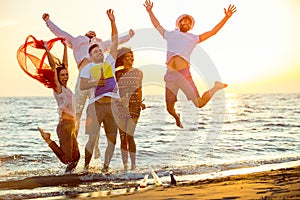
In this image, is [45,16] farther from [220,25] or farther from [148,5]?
[220,25]

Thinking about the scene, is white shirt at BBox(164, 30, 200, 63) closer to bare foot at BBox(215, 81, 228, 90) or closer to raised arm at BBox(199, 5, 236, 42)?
raised arm at BBox(199, 5, 236, 42)

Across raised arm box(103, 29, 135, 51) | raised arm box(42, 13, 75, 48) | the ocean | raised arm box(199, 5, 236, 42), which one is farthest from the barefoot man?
raised arm box(42, 13, 75, 48)

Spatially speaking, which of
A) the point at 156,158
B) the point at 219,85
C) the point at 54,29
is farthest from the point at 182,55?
the point at 156,158

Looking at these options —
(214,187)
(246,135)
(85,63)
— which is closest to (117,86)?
(85,63)

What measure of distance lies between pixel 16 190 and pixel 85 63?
2.70m

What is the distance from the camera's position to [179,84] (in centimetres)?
1007

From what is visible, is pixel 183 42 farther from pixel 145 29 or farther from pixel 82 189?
pixel 82 189

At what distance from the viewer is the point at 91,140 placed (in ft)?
34.1

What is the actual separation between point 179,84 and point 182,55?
0.52 metres

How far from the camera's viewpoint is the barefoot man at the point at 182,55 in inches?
392

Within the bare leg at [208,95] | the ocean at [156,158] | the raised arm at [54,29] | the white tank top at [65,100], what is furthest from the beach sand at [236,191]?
the raised arm at [54,29]

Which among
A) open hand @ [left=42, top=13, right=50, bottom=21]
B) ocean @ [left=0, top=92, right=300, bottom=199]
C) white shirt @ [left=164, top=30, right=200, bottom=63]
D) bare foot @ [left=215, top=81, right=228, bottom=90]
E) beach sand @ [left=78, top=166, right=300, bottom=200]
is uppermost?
open hand @ [left=42, top=13, right=50, bottom=21]

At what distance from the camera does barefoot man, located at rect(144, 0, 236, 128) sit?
997cm

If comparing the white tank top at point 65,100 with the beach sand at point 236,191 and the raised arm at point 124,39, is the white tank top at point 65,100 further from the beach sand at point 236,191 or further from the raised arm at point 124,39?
the beach sand at point 236,191
